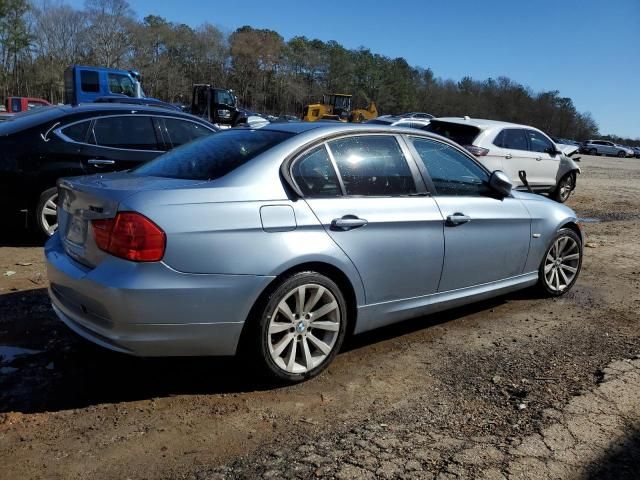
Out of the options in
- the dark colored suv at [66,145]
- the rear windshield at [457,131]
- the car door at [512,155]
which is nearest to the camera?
the dark colored suv at [66,145]

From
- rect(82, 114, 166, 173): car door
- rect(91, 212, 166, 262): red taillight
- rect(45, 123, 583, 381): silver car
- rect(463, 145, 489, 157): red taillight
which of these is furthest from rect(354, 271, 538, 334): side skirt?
rect(463, 145, 489, 157): red taillight

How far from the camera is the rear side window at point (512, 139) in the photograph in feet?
34.3

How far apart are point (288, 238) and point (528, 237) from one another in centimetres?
→ 256

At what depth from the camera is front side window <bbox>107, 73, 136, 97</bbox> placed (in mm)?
24219

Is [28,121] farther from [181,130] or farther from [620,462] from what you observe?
[620,462]

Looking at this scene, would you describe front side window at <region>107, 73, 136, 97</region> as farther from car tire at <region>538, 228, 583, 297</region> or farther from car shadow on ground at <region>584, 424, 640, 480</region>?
car shadow on ground at <region>584, 424, 640, 480</region>

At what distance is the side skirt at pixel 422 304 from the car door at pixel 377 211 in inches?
2.4

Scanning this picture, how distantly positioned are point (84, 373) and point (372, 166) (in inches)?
90.1

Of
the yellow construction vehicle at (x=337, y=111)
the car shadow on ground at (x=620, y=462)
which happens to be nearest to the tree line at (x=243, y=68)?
the yellow construction vehicle at (x=337, y=111)

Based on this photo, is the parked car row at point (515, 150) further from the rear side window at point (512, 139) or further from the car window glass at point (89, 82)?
the car window glass at point (89, 82)

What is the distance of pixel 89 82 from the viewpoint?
78.0 feet

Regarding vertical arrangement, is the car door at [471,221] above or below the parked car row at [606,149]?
above

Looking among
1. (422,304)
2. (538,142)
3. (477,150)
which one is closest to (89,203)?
(422,304)

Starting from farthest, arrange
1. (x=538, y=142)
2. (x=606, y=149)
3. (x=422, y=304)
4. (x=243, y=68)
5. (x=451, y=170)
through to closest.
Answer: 1. (x=243, y=68)
2. (x=606, y=149)
3. (x=538, y=142)
4. (x=451, y=170)
5. (x=422, y=304)
